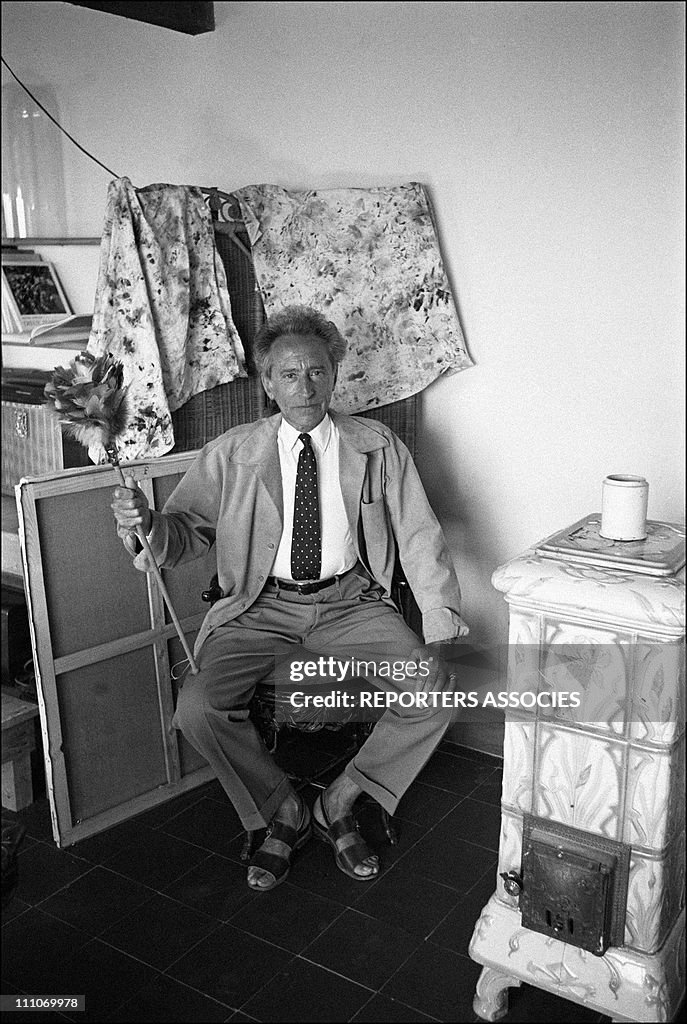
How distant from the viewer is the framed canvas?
4.43 ft

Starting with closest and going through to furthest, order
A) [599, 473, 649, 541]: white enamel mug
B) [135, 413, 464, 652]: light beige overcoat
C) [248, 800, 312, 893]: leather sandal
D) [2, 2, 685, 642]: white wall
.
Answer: [2, 2, 685, 642]: white wall
[599, 473, 649, 541]: white enamel mug
[135, 413, 464, 652]: light beige overcoat
[248, 800, 312, 893]: leather sandal

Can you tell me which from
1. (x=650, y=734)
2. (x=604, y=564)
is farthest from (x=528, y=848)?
(x=604, y=564)

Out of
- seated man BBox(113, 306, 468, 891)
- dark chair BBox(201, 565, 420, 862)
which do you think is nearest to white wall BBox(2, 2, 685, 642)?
seated man BBox(113, 306, 468, 891)

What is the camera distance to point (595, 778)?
52.8 inches

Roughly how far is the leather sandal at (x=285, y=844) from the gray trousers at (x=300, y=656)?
33mm

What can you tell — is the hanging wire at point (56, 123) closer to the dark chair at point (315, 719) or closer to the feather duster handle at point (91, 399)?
the feather duster handle at point (91, 399)

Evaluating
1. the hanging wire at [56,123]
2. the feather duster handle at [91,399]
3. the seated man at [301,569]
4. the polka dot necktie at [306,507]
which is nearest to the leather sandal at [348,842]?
the seated man at [301,569]

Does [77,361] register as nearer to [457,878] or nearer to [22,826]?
[22,826]

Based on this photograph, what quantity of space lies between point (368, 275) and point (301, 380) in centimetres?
22

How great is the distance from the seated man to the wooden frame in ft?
0.16

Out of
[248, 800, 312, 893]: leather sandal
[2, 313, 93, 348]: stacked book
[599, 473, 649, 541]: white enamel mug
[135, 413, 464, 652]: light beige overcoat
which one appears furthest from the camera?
[248, 800, 312, 893]: leather sandal

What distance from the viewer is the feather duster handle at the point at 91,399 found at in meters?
1.25

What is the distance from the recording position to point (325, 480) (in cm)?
169

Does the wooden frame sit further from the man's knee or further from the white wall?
the white wall
